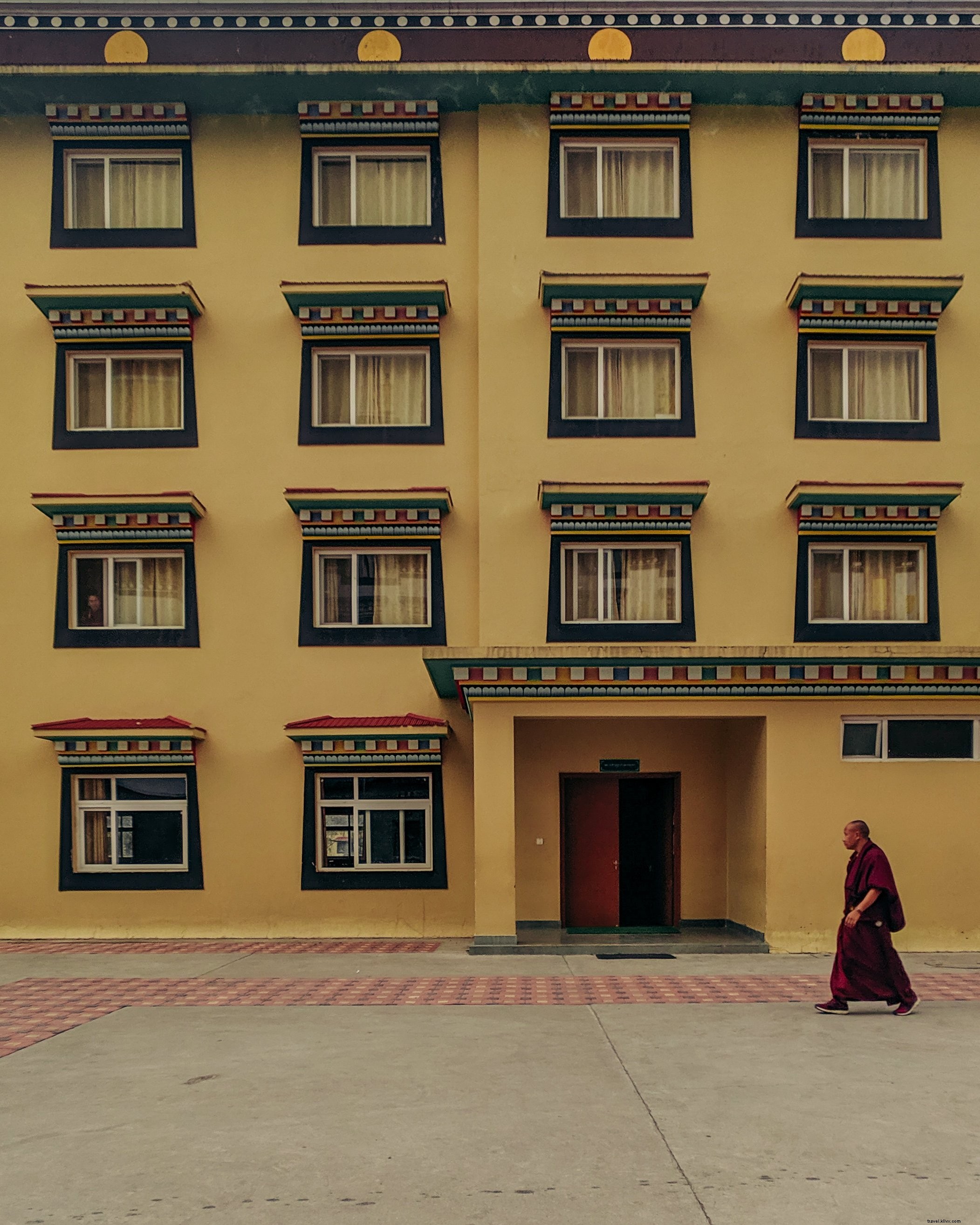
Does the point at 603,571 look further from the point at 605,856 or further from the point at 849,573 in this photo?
the point at 605,856

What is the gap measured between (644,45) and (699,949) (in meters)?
14.0

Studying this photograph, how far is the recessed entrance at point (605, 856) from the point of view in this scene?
17.6 meters

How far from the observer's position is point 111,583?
17.7 m

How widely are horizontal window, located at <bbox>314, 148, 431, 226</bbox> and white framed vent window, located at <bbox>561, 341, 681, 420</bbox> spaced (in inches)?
142

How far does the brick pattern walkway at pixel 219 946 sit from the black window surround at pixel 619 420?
8.27 meters

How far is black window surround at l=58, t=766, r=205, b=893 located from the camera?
56.1 feet

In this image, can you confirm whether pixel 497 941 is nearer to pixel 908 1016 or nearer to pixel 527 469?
pixel 908 1016

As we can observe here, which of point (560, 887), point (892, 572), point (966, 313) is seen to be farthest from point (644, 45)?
point (560, 887)

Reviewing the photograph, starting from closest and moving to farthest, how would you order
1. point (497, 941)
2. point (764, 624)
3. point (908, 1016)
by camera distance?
point (908, 1016), point (497, 941), point (764, 624)

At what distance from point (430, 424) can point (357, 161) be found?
4.63 meters

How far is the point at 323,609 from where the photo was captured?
1758 centimetres

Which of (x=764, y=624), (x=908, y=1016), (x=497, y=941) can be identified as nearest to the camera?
(x=908, y=1016)

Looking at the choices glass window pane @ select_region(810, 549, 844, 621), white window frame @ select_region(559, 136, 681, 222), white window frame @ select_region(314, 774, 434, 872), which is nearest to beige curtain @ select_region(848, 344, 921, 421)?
glass window pane @ select_region(810, 549, 844, 621)

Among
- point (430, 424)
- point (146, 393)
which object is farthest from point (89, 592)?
point (430, 424)
